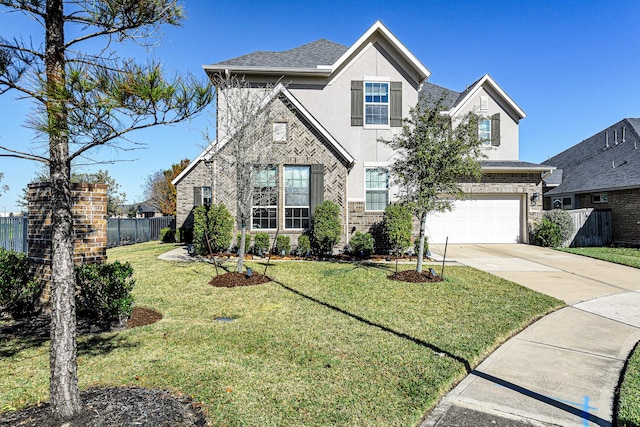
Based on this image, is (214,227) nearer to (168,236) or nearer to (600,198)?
(168,236)

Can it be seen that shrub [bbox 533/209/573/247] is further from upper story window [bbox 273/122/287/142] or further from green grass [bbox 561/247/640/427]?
green grass [bbox 561/247/640/427]

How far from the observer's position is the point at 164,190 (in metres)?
39.0

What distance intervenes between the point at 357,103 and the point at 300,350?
39.7ft

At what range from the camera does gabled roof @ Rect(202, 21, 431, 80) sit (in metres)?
14.3

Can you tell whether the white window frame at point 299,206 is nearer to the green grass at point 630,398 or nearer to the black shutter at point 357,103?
the black shutter at point 357,103

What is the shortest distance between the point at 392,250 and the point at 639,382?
1044 centimetres

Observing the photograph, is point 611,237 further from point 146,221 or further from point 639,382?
point 146,221

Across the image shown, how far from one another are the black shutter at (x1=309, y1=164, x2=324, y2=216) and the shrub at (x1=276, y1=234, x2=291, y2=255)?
134 cm

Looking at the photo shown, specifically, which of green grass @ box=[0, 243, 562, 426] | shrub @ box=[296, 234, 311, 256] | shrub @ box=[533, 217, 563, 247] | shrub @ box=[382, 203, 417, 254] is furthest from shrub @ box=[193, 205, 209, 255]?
shrub @ box=[533, 217, 563, 247]

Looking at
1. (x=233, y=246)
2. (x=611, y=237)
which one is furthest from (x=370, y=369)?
(x=611, y=237)

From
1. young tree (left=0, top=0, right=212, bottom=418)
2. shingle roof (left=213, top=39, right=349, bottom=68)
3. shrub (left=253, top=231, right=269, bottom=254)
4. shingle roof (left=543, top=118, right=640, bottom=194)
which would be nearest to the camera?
young tree (left=0, top=0, right=212, bottom=418)

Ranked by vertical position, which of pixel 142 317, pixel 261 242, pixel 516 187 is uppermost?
pixel 516 187

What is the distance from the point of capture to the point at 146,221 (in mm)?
23016

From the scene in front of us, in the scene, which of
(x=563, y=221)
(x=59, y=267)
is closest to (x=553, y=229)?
(x=563, y=221)
